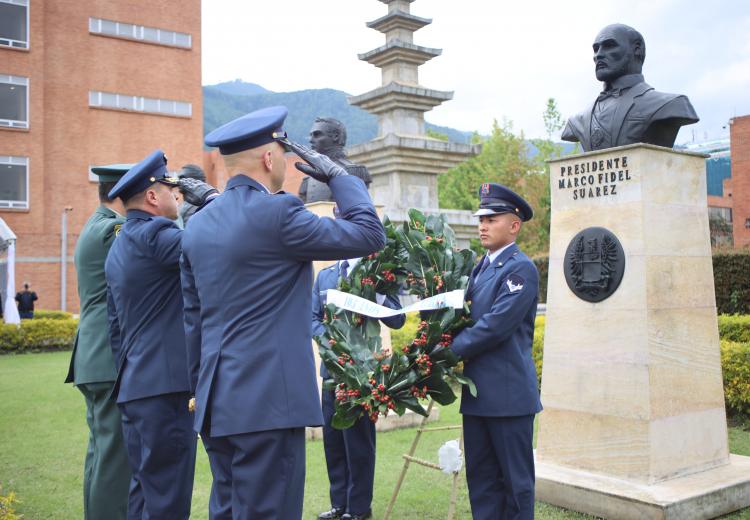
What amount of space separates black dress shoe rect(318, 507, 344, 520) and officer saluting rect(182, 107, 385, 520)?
2326 mm

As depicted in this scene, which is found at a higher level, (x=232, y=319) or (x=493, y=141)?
(x=493, y=141)

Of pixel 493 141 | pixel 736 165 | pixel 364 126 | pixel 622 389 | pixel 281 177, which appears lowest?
pixel 622 389

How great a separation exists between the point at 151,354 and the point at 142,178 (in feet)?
3.12

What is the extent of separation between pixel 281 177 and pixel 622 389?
3.22 metres

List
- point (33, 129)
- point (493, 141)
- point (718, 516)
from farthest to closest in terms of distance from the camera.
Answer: point (493, 141)
point (33, 129)
point (718, 516)

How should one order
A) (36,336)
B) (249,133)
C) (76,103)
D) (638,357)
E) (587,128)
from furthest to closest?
(76,103) < (36,336) < (587,128) < (638,357) < (249,133)

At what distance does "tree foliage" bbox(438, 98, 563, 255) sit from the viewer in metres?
34.3

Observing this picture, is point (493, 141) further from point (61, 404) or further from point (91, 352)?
point (91, 352)

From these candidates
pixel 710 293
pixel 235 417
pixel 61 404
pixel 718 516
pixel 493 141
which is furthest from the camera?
pixel 493 141

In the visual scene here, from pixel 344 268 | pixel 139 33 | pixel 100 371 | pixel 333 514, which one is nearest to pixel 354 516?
pixel 333 514

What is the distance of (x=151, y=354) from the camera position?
149 inches

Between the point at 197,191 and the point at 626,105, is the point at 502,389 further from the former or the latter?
the point at 626,105

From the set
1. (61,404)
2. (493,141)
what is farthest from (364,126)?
(61,404)

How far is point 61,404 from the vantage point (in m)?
10.1
